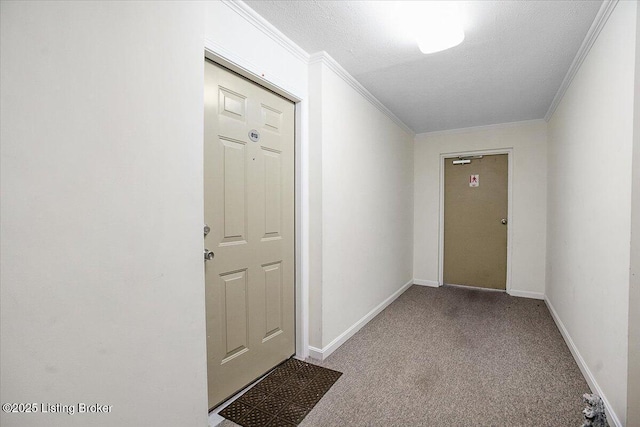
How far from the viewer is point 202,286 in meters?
1.40

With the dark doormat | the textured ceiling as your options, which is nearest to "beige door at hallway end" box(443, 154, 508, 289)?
the textured ceiling

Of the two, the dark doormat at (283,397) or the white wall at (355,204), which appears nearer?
the dark doormat at (283,397)

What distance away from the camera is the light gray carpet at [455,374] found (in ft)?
5.58

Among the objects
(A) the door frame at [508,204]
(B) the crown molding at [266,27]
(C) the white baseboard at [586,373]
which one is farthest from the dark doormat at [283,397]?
(A) the door frame at [508,204]

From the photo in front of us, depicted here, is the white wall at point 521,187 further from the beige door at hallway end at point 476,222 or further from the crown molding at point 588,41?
the crown molding at point 588,41

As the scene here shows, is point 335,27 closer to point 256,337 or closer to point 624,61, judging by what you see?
point 624,61

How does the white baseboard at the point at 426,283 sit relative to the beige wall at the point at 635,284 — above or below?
below

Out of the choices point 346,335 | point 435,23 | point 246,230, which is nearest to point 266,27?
point 435,23

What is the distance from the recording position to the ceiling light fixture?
5.66ft

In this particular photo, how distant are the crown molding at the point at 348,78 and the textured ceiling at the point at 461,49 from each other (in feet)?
0.15

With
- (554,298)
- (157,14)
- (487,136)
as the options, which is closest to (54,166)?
(157,14)

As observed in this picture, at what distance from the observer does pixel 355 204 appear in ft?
9.29

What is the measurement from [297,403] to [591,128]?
266 cm

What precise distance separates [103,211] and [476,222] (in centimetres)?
453
